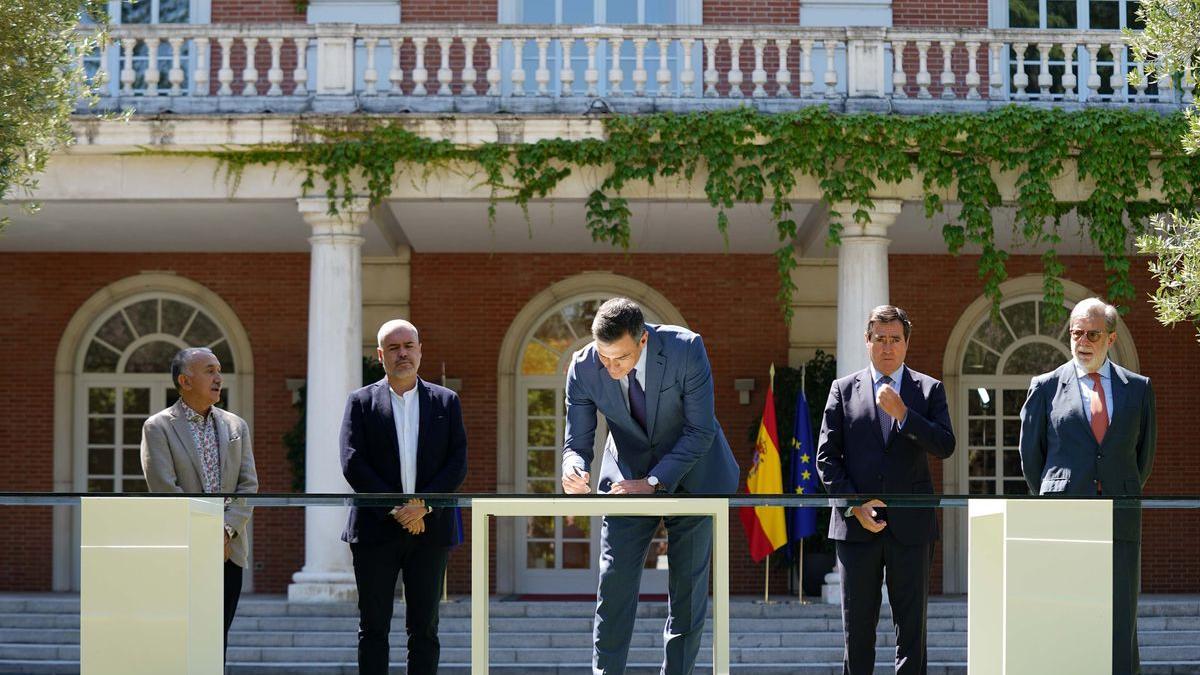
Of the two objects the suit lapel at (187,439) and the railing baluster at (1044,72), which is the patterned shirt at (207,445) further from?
the railing baluster at (1044,72)

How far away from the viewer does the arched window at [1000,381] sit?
1574 cm

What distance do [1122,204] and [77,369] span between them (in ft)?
34.4

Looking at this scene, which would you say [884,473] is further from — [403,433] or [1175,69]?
[1175,69]

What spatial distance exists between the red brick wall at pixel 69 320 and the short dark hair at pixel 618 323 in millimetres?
10794

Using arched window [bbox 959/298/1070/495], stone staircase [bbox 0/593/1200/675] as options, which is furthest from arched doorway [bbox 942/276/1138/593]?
stone staircase [bbox 0/593/1200/675]

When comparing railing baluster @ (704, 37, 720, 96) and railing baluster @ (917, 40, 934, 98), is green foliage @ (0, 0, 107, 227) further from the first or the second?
railing baluster @ (917, 40, 934, 98)

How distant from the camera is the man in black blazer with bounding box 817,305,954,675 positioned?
5.69 m

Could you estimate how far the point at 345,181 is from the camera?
39.9 ft

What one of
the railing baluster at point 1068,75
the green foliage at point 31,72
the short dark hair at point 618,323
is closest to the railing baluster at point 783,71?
the railing baluster at point 1068,75

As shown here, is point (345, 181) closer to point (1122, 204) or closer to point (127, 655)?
point (1122, 204)

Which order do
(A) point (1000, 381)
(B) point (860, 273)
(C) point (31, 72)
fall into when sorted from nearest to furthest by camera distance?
1. (C) point (31, 72)
2. (B) point (860, 273)
3. (A) point (1000, 381)

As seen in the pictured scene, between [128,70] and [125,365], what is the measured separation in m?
4.54


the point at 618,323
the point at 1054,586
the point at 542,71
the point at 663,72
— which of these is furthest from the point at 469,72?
the point at 1054,586

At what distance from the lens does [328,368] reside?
40.6 feet
